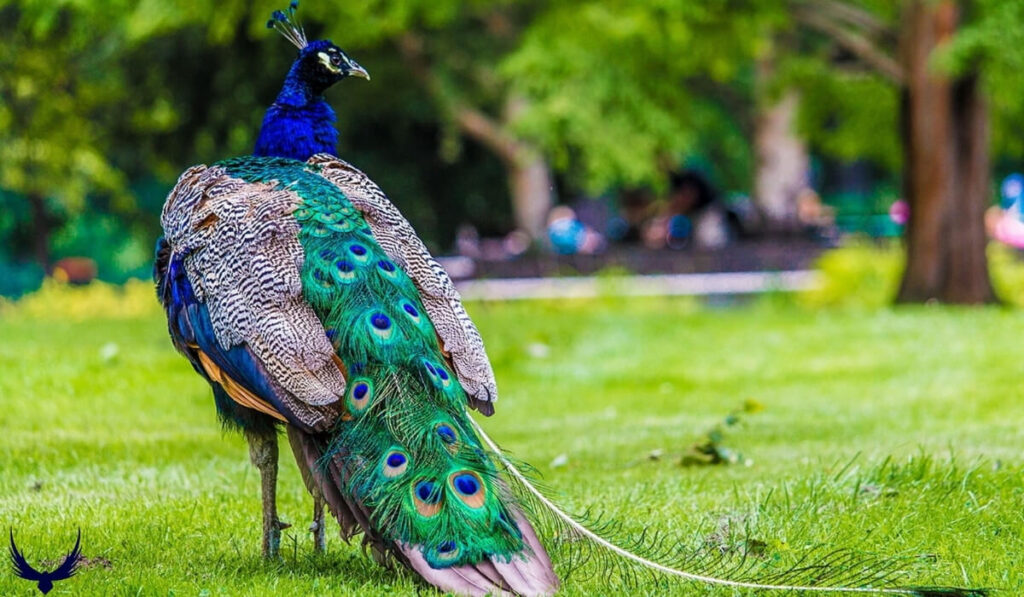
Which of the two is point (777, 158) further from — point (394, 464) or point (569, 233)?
point (394, 464)

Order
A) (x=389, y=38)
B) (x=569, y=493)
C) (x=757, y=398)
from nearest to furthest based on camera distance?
(x=569, y=493) < (x=757, y=398) < (x=389, y=38)

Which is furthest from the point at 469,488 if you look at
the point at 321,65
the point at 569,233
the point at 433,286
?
the point at 569,233

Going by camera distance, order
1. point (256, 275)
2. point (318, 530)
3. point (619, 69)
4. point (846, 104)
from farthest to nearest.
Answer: point (846, 104) < point (619, 69) < point (318, 530) < point (256, 275)

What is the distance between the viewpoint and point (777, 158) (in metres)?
26.2

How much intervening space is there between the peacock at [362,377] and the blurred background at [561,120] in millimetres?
10123

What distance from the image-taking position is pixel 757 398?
431 inches

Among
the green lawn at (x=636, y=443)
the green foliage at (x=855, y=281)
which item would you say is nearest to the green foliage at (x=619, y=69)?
the green foliage at (x=855, y=281)

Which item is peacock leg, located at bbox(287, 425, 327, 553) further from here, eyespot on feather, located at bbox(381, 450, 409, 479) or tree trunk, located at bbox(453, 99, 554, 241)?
tree trunk, located at bbox(453, 99, 554, 241)

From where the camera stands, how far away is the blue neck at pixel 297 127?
5.92 m

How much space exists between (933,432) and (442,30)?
15.3 m

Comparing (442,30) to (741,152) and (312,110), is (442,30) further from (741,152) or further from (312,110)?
(312,110)

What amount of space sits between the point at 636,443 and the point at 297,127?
135 inches

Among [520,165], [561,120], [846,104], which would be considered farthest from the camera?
[520,165]

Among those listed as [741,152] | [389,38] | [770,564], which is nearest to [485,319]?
[389,38]
